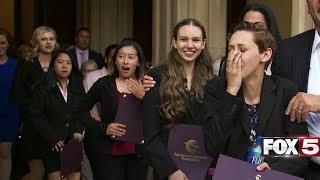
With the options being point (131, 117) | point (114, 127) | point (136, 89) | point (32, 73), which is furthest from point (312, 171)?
point (32, 73)

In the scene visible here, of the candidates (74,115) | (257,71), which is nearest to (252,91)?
(257,71)

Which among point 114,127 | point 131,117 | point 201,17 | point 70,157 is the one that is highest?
point 201,17

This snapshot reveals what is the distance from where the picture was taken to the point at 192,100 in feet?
Answer: 13.5

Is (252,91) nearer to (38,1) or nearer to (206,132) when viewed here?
(206,132)

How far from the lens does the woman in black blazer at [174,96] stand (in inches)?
159

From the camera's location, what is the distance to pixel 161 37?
8.35 metres

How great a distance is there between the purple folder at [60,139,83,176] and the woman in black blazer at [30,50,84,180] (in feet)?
0.43

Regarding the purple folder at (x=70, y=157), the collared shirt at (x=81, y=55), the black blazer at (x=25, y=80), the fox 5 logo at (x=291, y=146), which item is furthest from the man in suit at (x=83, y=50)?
the fox 5 logo at (x=291, y=146)

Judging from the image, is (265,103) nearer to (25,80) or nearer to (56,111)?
(56,111)

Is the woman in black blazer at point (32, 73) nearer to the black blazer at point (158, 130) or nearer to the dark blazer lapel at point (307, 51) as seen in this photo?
the black blazer at point (158, 130)

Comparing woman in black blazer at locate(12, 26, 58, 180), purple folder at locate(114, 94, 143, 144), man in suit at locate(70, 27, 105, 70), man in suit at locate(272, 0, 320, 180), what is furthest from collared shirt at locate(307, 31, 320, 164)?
man in suit at locate(70, 27, 105, 70)

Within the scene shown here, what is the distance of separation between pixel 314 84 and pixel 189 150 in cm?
92

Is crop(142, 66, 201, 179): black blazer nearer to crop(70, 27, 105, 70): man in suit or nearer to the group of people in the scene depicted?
the group of people

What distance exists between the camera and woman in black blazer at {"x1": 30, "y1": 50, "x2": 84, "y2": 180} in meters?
6.50
